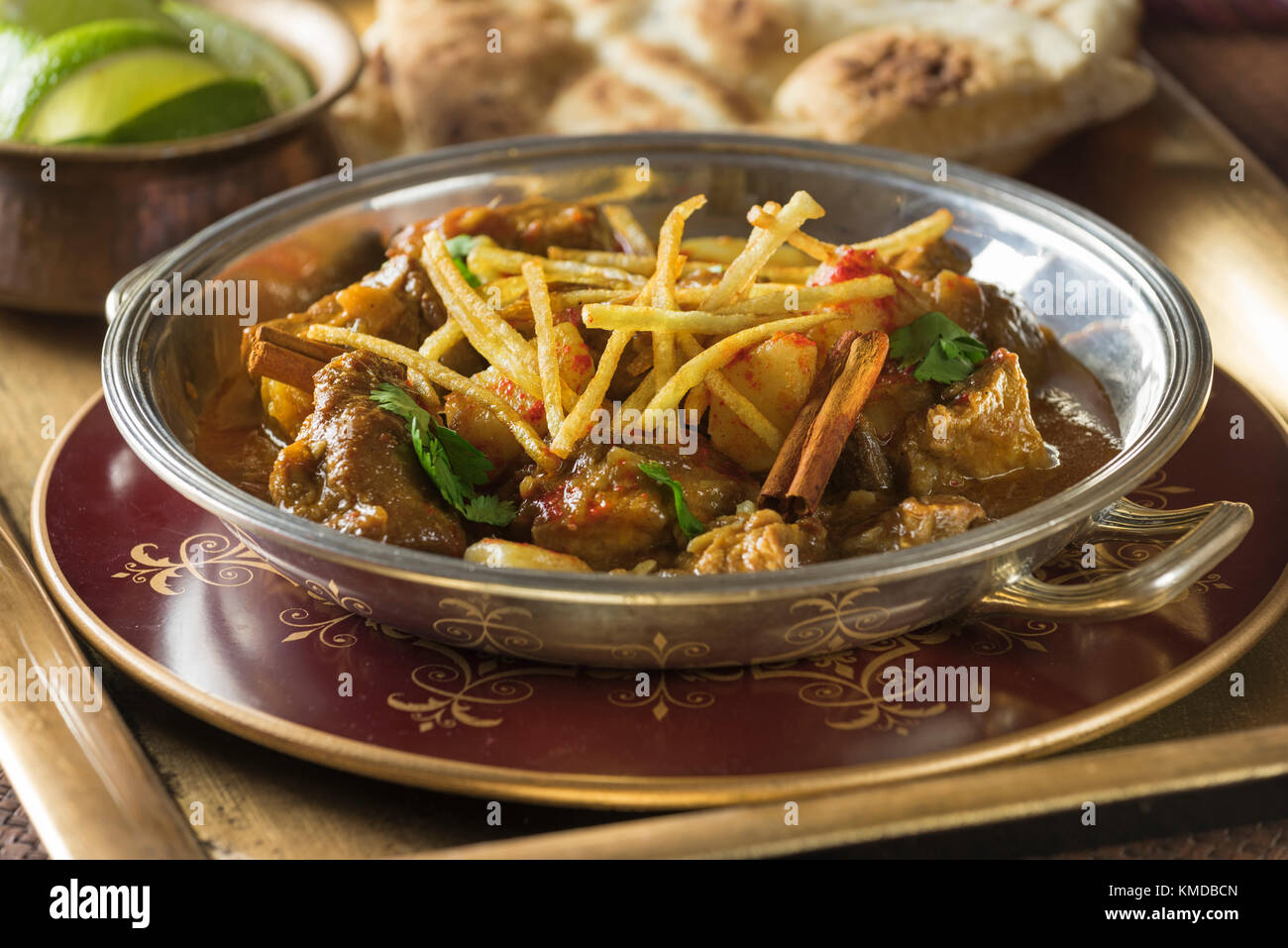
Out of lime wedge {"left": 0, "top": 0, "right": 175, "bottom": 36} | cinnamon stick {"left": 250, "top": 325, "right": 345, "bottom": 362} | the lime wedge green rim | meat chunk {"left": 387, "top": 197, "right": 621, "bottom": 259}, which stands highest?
lime wedge {"left": 0, "top": 0, "right": 175, "bottom": 36}

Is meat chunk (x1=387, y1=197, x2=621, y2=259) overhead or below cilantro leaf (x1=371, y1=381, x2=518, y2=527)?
overhead

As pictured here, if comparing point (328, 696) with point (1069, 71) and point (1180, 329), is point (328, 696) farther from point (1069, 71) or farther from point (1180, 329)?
point (1069, 71)

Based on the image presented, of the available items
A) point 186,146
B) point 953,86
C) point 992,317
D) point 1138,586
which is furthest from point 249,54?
point 1138,586

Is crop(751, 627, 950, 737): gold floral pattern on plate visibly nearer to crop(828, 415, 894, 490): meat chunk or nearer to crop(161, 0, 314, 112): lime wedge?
crop(828, 415, 894, 490): meat chunk

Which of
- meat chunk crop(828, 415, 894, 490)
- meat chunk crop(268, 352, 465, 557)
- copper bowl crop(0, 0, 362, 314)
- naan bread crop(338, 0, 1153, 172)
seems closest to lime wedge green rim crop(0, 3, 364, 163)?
copper bowl crop(0, 0, 362, 314)

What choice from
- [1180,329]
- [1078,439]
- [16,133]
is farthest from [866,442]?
[16,133]

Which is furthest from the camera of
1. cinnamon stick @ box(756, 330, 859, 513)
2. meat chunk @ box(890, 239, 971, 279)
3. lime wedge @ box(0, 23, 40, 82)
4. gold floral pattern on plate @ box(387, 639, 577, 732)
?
lime wedge @ box(0, 23, 40, 82)

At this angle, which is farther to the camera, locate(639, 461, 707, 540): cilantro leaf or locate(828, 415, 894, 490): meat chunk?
locate(828, 415, 894, 490): meat chunk

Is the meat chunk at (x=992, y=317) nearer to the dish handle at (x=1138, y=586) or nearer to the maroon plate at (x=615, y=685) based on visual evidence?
the maroon plate at (x=615, y=685)
